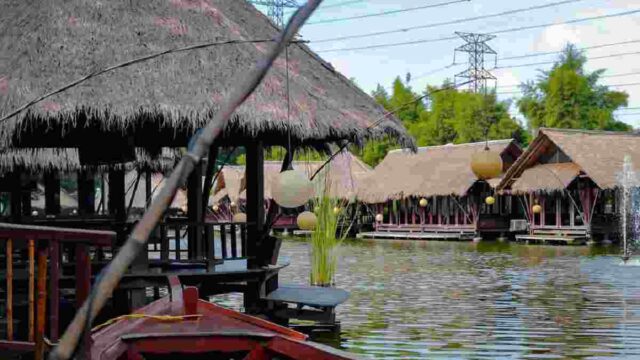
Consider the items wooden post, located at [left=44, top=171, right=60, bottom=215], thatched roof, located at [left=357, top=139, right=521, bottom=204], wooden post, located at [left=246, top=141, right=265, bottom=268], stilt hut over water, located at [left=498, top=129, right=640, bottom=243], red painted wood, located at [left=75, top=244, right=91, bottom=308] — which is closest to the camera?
red painted wood, located at [left=75, top=244, right=91, bottom=308]

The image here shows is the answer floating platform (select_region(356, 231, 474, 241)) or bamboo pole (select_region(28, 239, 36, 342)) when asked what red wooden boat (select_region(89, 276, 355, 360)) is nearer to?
bamboo pole (select_region(28, 239, 36, 342))

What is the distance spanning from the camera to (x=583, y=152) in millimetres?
28766

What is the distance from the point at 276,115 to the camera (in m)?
8.41

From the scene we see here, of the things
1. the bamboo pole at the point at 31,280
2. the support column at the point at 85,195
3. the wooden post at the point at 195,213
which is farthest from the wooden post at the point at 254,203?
the bamboo pole at the point at 31,280

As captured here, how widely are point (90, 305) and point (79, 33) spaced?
7162 mm

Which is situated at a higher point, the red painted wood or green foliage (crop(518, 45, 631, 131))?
green foliage (crop(518, 45, 631, 131))

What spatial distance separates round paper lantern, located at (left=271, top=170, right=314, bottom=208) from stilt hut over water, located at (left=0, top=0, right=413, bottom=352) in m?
0.38

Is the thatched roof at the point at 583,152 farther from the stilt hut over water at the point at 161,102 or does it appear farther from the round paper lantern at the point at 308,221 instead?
the stilt hut over water at the point at 161,102

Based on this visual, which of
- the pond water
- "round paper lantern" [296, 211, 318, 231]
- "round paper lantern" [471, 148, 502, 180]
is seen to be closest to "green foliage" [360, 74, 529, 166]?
the pond water

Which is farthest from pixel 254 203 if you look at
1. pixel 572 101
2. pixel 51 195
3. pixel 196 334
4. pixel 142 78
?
pixel 572 101

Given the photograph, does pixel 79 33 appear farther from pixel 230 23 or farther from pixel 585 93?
pixel 585 93

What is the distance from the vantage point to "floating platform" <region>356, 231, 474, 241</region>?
32062 mm

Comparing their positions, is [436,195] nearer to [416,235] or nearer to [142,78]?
[416,235]

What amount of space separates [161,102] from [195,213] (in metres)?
1.32
